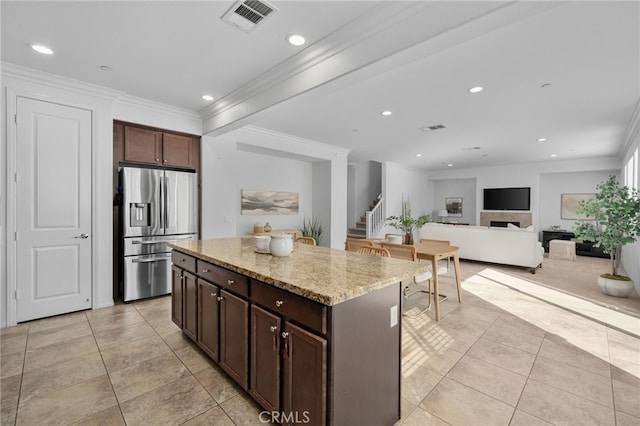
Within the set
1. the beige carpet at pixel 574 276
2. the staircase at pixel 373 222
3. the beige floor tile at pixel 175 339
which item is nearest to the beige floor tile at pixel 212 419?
the beige floor tile at pixel 175 339

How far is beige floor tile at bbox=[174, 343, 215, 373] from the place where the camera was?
235cm

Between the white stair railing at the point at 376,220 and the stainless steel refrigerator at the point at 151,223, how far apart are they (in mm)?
5254

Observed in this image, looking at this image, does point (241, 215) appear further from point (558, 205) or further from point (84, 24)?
point (558, 205)

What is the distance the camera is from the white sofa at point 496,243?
565 cm

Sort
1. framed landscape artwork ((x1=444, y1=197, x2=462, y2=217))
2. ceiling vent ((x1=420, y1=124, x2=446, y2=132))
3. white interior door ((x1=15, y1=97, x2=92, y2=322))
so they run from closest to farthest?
white interior door ((x1=15, y1=97, x2=92, y2=322)), ceiling vent ((x1=420, y1=124, x2=446, y2=132)), framed landscape artwork ((x1=444, y1=197, x2=462, y2=217))

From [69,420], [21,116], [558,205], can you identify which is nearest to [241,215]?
[21,116]

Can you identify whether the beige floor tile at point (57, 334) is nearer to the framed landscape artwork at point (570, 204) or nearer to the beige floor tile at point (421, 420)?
the beige floor tile at point (421, 420)

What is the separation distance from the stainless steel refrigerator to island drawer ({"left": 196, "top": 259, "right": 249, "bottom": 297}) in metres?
1.86

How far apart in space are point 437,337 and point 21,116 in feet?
16.0

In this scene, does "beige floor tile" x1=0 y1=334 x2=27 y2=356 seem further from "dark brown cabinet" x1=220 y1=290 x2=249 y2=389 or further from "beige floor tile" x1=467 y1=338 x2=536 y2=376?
"beige floor tile" x1=467 y1=338 x2=536 y2=376

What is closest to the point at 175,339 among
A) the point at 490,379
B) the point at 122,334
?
the point at 122,334

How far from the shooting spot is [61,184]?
11.0 feet

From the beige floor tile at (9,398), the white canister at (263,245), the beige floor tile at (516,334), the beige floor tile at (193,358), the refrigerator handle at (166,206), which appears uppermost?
the refrigerator handle at (166,206)

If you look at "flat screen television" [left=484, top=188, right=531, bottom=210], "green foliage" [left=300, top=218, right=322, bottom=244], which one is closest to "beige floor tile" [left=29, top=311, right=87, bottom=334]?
"green foliage" [left=300, top=218, right=322, bottom=244]
